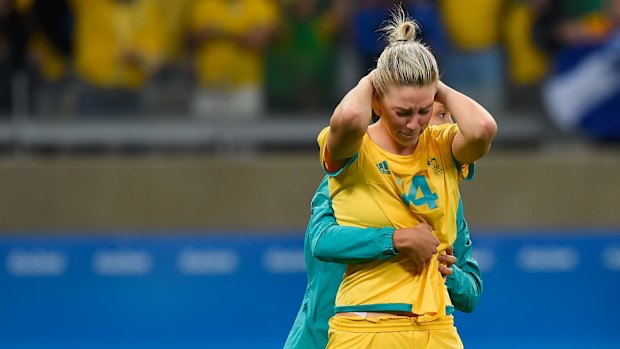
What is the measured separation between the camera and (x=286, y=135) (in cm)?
916

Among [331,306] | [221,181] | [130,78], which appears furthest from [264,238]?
[331,306]

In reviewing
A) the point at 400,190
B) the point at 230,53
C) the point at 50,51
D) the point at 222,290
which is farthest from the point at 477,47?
the point at 400,190

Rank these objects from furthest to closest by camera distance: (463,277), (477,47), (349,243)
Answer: (477,47), (463,277), (349,243)

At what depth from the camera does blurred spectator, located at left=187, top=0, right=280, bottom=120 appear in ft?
29.4

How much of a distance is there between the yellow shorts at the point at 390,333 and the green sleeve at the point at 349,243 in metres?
0.20

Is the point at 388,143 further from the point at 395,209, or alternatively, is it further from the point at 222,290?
the point at 222,290

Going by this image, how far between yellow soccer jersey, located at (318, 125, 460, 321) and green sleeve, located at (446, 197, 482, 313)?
149 millimetres

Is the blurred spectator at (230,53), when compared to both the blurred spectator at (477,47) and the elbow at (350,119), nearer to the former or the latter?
the blurred spectator at (477,47)

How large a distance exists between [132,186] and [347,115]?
5035 mm

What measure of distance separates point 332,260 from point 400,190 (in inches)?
12.4

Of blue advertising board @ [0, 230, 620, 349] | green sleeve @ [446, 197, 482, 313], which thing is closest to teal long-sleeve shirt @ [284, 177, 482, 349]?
green sleeve @ [446, 197, 482, 313]

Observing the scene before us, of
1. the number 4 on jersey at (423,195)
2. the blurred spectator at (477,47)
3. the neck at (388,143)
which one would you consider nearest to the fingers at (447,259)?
the number 4 on jersey at (423,195)

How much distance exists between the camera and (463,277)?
463cm

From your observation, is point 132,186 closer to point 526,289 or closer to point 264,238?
point 264,238
